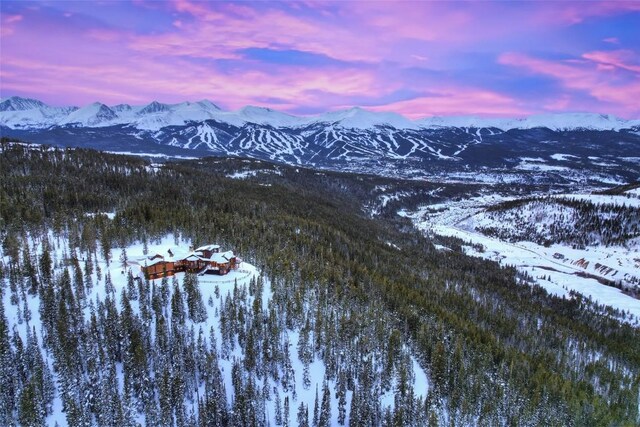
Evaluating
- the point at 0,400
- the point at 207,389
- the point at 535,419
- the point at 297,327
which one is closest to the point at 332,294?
the point at 297,327

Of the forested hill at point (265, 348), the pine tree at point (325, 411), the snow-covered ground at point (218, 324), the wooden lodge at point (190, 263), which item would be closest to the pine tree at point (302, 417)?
the forested hill at point (265, 348)

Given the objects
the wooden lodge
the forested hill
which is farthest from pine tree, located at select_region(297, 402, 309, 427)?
the wooden lodge

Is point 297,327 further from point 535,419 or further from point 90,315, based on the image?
point 535,419

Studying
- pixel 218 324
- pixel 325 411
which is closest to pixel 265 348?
pixel 218 324

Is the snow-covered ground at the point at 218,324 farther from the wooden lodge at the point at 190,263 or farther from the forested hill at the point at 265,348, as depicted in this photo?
the wooden lodge at the point at 190,263

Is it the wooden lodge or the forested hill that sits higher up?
the wooden lodge

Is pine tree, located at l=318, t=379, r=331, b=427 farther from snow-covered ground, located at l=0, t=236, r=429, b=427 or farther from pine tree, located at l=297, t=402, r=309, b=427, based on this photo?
snow-covered ground, located at l=0, t=236, r=429, b=427
